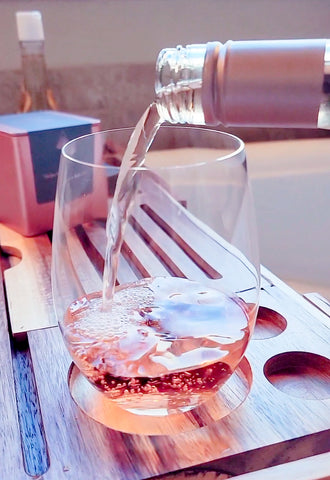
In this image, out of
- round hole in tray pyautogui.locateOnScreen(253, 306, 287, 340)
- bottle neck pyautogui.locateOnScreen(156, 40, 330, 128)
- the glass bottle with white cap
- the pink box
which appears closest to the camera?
bottle neck pyautogui.locateOnScreen(156, 40, 330, 128)

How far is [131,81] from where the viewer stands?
0.99 meters

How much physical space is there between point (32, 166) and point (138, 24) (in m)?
0.46

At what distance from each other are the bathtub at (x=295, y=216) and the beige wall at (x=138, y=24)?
231mm

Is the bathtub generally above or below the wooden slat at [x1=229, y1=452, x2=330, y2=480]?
below

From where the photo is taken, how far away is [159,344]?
34cm

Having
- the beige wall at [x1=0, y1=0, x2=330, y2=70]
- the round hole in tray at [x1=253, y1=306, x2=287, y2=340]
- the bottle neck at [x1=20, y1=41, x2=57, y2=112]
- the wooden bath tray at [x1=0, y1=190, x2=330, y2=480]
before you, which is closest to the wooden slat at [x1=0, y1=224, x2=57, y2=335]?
the wooden bath tray at [x1=0, y1=190, x2=330, y2=480]

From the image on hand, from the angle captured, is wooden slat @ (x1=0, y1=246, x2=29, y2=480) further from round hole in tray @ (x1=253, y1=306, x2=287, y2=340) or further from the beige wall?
the beige wall

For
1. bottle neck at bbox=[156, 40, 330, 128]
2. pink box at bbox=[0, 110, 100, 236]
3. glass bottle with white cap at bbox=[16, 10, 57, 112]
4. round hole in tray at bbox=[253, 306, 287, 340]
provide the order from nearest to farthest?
bottle neck at bbox=[156, 40, 330, 128] → round hole in tray at bbox=[253, 306, 287, 340] → pink box at bbox=[0, 110, 100, 236] → glass bottle with white cap at bbox=[16, 10, 57, 112]

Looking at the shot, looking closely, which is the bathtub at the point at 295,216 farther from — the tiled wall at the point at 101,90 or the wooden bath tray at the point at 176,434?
the wooden bath tray at the point at 176,434

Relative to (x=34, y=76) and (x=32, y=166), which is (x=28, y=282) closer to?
(x=32, y=166)

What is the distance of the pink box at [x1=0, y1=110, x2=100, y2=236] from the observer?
0.60 meters

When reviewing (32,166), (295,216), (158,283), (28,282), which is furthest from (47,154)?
(295,216)

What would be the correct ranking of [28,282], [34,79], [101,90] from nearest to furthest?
[28,282]
[34,79]
[101,90]

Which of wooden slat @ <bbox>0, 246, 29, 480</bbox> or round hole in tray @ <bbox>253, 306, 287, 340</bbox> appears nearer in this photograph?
wooden slat @ <bbox>0, 246, 29, 480</bbox>
